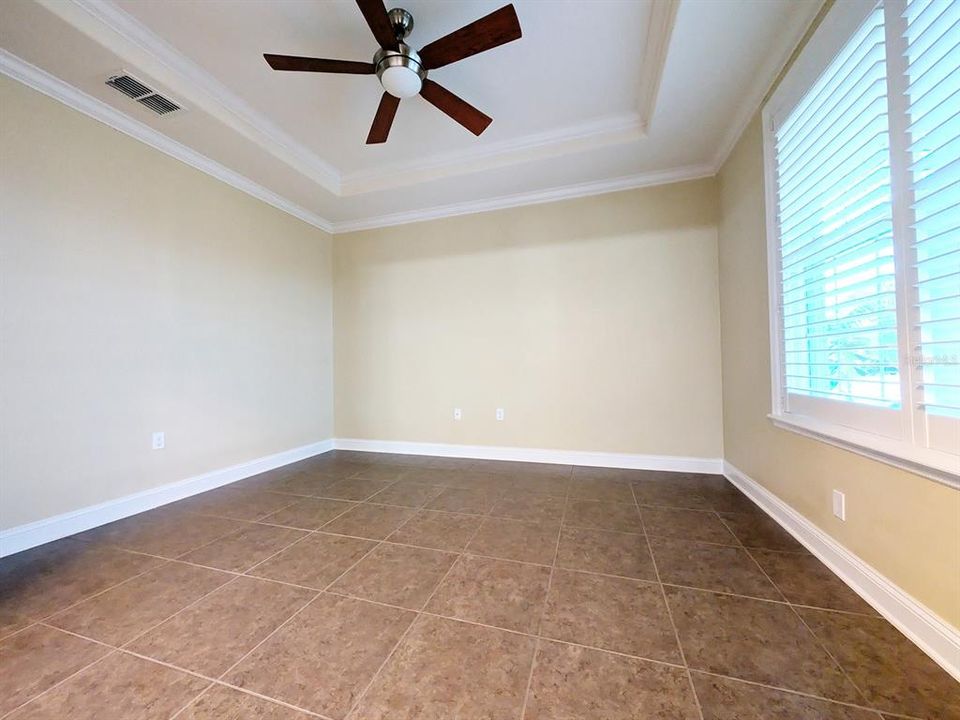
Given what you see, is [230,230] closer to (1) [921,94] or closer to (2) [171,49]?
(2) [171,49]

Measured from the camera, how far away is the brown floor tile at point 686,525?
196 centimetres

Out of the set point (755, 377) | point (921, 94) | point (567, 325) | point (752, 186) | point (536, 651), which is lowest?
point (536, 651)

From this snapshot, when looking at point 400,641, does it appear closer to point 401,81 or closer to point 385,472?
point 385,472

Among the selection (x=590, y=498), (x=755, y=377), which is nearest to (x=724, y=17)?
(x=755, y=377)

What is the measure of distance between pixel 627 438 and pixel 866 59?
8.55ft

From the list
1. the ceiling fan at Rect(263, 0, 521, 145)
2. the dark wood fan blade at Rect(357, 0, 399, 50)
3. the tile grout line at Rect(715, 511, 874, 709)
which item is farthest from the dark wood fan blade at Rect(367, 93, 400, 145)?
the tile grout line at Rect(715, 511, 874, 709)

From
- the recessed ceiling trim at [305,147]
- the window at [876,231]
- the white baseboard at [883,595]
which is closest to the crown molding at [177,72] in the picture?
the recessed ceiling trim at [305,147]

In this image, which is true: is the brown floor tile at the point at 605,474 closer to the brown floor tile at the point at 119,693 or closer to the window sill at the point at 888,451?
the window sill at the point at 888,451

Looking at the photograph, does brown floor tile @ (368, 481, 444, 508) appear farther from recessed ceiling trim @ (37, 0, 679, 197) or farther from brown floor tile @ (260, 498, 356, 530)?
recessed ceiling trim @ (37, 0, 679, 197)

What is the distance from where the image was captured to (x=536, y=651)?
121cm

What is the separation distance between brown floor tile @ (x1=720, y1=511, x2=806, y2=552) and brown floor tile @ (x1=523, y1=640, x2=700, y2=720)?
1.12 meters

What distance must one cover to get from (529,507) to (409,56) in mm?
2654

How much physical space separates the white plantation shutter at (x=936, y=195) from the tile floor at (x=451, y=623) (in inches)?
32.8

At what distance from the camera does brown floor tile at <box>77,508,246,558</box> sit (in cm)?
195
